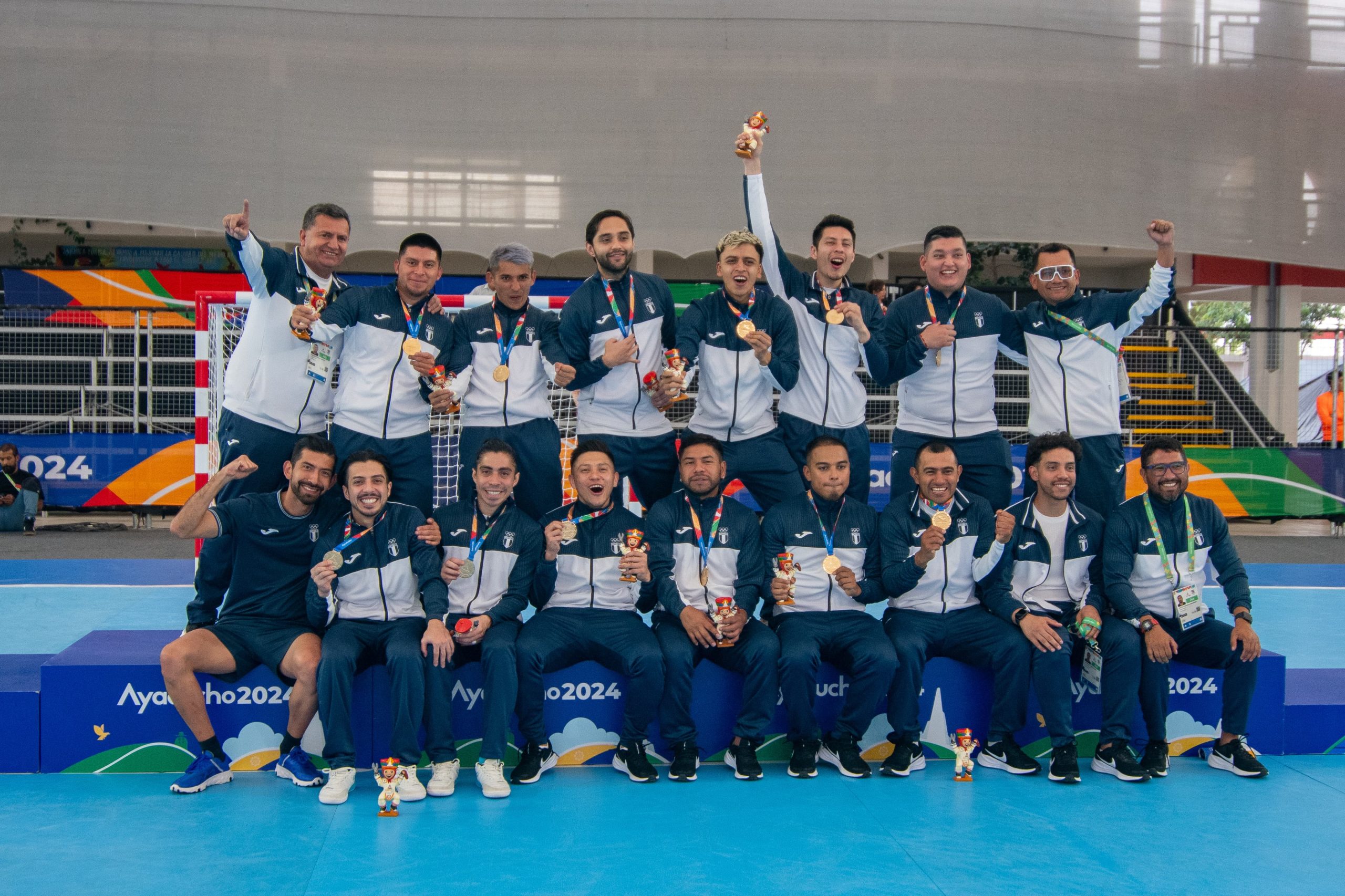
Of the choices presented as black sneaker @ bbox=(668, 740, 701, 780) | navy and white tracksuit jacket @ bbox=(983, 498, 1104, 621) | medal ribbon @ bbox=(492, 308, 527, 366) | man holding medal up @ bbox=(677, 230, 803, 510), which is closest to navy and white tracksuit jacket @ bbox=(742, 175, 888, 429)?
man holding medal up @ bbox=(677, 230, 803, 510)

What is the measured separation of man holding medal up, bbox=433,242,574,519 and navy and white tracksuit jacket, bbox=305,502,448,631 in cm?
66

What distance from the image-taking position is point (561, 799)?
14.6ft

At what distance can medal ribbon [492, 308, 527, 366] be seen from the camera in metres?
5.55

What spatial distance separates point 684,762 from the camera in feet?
15.6

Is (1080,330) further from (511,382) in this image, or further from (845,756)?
(511,382)

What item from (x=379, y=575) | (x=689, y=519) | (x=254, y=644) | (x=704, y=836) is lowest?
(x=704, y=836)

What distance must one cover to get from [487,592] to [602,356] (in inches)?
55.8

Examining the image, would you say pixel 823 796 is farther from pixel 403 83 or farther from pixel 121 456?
pixel 403 83

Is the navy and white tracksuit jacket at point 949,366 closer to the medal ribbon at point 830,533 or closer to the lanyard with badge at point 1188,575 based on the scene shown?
the medal ribbon at point 830,533

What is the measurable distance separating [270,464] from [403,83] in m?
10.9

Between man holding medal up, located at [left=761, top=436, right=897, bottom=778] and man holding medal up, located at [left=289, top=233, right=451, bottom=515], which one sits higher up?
man holding medal up, located at [left=289, top=233, right=451, bottom=515]

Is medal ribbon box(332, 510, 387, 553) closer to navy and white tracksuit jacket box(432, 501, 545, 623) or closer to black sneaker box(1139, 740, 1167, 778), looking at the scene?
navy and white tracksuit jacket box(432, 501, 545, 623)

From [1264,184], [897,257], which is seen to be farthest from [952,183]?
[1264,184]

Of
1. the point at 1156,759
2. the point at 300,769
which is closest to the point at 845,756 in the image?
the point at 1156,759
